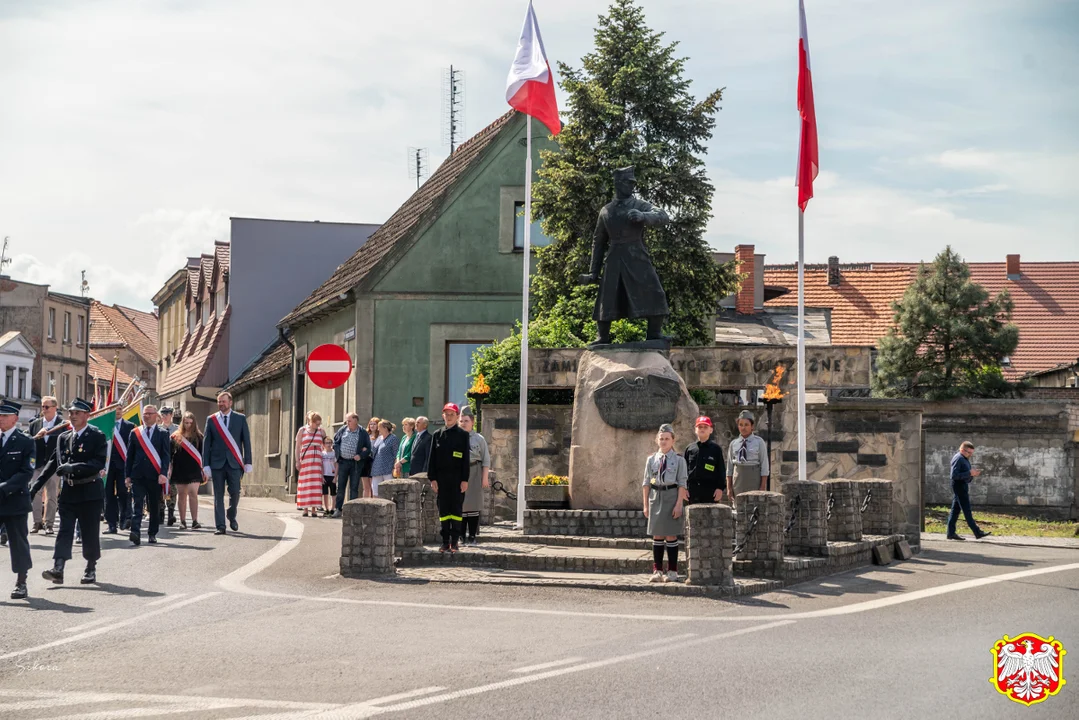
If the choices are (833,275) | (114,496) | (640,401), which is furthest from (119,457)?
(833,275)

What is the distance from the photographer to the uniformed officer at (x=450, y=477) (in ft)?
49.0

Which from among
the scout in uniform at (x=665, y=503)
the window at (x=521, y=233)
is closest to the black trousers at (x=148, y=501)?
the scout in uniform at (x=665, y=503)

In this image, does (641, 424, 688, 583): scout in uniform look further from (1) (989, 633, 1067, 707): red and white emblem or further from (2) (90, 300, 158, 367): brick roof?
(2) (90, 300, 158, 367): brick roof

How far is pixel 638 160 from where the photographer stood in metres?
25.7

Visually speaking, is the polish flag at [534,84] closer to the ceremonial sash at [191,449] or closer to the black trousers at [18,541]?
the ceremonial sash at [191,449]

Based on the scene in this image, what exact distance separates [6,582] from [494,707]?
7.68m

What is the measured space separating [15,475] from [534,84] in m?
9.44

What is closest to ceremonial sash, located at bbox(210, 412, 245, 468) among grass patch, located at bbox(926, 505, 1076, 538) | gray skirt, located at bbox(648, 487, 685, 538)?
gray skirt, located at bbox(648, 487, 685, 538)

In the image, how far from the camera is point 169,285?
51.9 metres

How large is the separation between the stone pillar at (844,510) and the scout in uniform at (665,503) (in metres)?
Result: 4.00

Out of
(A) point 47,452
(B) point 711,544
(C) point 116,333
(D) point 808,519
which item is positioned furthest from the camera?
(C) point 116,333

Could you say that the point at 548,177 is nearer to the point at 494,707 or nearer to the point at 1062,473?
the point at 1062,473

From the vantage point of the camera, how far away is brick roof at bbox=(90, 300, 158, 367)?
87750mm

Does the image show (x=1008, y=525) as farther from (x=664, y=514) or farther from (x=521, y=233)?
(x=664, y=514)
